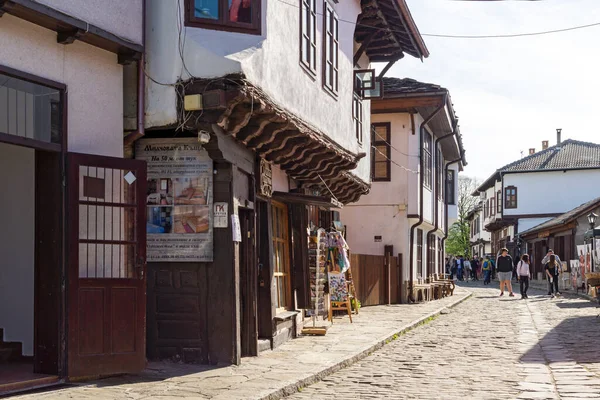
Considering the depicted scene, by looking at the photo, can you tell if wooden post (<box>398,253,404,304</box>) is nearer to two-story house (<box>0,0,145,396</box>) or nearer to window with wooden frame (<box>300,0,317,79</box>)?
window with wooden frame (<box>300,0,317,79</box>)

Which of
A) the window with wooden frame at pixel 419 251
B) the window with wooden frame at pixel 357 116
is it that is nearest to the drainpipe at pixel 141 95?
the window with wooden frame at pixel 357 116

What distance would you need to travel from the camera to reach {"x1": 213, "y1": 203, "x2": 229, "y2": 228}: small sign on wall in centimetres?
1073

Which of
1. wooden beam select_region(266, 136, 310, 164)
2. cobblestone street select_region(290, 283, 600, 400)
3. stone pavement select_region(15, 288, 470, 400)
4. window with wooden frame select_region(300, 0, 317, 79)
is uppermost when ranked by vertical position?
window with wooden frame select_region(300, 0, 317, 79)

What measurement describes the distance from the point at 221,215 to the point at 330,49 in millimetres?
5518

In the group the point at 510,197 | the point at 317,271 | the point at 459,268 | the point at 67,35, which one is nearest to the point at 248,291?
the point at 317,271

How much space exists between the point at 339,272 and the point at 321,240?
3.05 feet

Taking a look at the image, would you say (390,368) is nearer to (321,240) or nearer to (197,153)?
(197,153)

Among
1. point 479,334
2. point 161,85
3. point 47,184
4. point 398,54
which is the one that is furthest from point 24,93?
point 398,54

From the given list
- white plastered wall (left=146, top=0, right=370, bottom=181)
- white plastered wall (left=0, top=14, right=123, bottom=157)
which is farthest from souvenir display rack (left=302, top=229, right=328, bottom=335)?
white plastered wall (left=0, top=14, right=123, bottom=157)

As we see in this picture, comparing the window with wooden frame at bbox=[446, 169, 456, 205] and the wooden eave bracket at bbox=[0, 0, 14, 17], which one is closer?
the wooden eave bracket at bbox=[0, 0, 14, 17]

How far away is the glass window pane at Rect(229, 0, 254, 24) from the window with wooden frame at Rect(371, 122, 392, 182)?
16.0 metres

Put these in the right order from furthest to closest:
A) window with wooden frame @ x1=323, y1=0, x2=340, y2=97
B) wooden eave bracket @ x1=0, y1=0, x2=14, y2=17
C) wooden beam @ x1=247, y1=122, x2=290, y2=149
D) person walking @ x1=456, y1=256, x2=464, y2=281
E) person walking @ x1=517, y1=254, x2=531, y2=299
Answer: person walking @ x1=456, y1=256, x2=464, y2=281 → person walking @ x1=517, y1=254, x2=531, y2=299 → window with wooden frame @ x1=323, y1=0, x2=340, y2=97 → wooden beam @ x1=247, y1=122, x2=290, y2=149 → wooden eave bracket @ x1=0, y1=0, x2=14, y2=17

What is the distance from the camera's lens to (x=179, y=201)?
1076cm

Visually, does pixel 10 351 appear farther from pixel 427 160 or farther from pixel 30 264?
pixel 427 160
